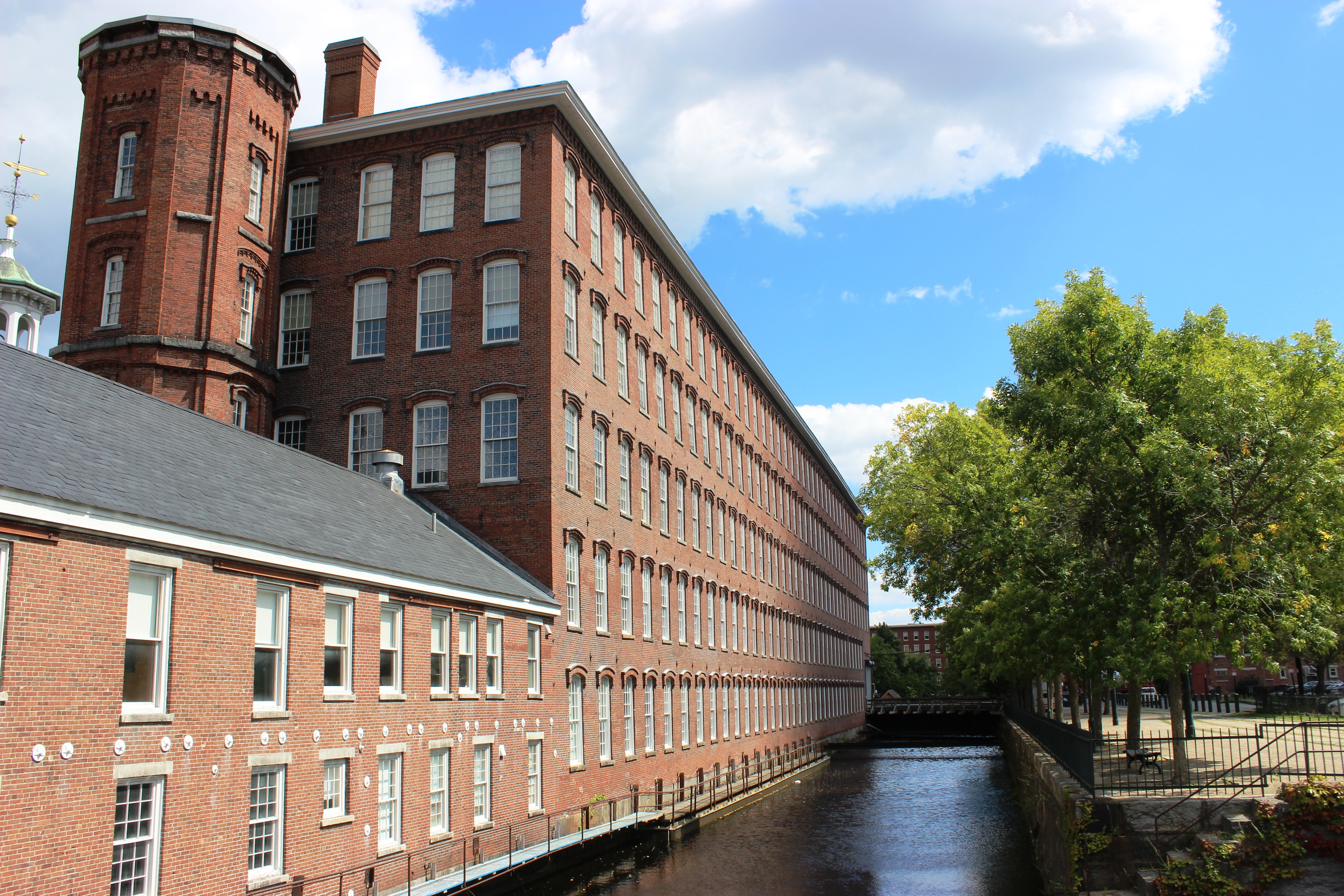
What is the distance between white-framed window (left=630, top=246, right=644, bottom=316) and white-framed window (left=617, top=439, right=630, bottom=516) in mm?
5179

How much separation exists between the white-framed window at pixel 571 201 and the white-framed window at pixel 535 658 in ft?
37.7

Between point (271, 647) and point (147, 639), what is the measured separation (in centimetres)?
243

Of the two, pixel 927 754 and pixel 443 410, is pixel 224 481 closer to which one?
pixel 443 410

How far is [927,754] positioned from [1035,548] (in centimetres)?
4594

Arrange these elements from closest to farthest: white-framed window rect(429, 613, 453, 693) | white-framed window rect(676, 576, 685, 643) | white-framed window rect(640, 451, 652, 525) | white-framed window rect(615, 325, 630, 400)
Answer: white-framed window rect(429, 613, 453, 693) < white-framed window rect(615, 325, 630, 400) < white-framed window rect(640, 451, 652, 525) < white-framed window rect(676, 576, 685, 643)

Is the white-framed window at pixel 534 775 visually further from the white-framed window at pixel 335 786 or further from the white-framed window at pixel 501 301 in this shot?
the white-framed window at pixel 501 301

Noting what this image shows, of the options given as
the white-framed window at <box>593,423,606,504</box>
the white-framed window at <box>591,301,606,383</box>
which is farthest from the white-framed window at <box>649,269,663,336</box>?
the white-framed window at <box>593,423,606,504</box>

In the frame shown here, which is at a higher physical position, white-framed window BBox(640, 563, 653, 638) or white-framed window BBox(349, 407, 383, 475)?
white-framed window BBox(349, 407, 383, 475)

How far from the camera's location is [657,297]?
38.8 metres

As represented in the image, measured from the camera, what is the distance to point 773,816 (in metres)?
33.6

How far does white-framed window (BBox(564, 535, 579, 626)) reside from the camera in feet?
88.5

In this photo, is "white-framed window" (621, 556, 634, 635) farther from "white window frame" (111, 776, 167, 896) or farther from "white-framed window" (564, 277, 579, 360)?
"white window frame" (111, 776, 167, 896)

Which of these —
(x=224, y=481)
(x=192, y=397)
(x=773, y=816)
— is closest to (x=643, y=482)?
(x=773, y=816)

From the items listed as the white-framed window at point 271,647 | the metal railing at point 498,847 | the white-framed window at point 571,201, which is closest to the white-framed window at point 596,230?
the white-framed window at point 571,201
